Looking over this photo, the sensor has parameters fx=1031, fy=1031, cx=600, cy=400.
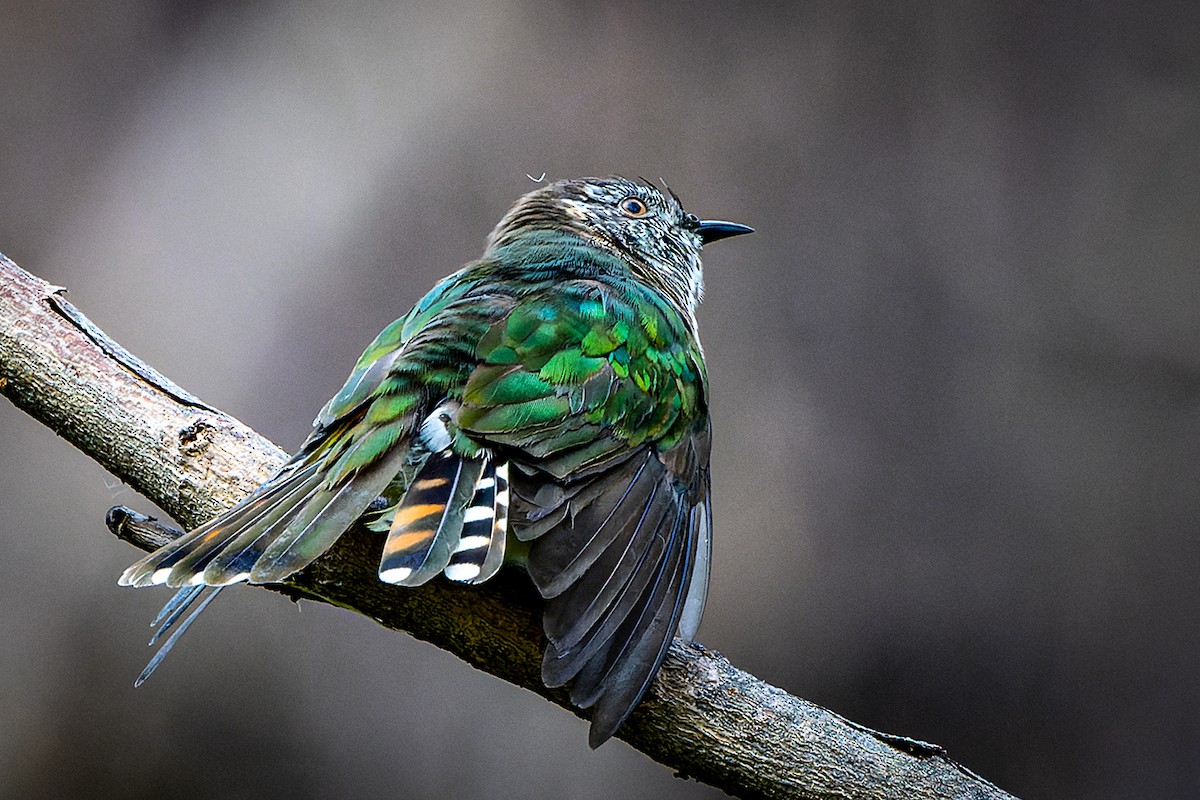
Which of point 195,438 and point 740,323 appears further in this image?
point 740,323

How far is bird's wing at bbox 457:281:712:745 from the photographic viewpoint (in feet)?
5.90

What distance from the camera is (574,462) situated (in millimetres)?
1972

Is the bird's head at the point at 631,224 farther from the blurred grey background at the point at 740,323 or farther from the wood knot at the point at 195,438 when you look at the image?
the blurred grey background at the point at 740,323

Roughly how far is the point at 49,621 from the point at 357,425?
2607 millimetres

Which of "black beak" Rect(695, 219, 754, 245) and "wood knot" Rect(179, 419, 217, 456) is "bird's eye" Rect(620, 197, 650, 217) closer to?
"black beak" Rect(695, 219, 754, 245)

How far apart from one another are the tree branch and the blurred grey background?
7.04 ft

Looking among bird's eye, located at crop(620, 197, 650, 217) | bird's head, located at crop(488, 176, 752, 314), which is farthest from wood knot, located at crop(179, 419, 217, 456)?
bird's eye, located at crop(620, 197, 650, 217)

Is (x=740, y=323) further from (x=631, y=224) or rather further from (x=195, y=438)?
(x=195, y=438)

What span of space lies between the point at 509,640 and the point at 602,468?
379 mm

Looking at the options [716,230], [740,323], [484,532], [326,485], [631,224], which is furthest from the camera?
[740,323]

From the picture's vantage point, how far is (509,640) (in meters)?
1.86

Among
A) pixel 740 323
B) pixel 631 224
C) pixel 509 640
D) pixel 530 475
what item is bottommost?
pixel 509 640

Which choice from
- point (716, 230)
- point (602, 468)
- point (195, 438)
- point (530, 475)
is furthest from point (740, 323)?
point (195, 438)

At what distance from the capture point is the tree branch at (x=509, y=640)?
1873 mm
